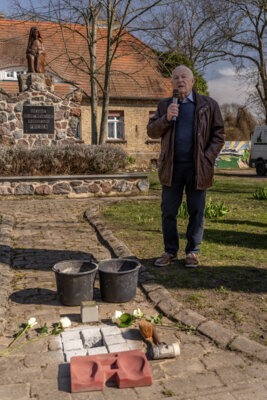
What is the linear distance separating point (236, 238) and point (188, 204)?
1946 millimetres

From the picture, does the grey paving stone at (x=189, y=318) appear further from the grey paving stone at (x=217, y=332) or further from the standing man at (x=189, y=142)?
the standing man at (x=189, y=142)

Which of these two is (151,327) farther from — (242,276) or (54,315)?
(242,276)

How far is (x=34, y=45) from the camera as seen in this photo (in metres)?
13.8

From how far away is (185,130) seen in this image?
15.5ft

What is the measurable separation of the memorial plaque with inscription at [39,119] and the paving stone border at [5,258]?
20.2 ft

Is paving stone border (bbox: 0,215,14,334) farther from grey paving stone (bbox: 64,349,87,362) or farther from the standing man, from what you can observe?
the standing man

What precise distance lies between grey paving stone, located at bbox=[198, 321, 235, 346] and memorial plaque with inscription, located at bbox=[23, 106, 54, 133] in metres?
11.2

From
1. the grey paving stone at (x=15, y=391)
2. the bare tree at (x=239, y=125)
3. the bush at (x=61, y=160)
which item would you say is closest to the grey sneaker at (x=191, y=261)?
the grey paving stone at (x=15, y=391)

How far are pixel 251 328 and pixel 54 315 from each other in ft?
5.32

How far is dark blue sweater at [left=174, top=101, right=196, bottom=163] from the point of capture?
4719 millimetres

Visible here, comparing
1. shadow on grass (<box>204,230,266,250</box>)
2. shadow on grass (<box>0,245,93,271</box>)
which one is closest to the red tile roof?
shadow on grass (<box>204,230,266,250</box>)

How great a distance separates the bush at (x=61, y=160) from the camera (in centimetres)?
1141

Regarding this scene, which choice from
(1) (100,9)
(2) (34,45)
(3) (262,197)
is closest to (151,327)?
(3) (262,197)

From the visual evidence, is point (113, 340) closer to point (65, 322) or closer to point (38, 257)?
point (65, 322)
